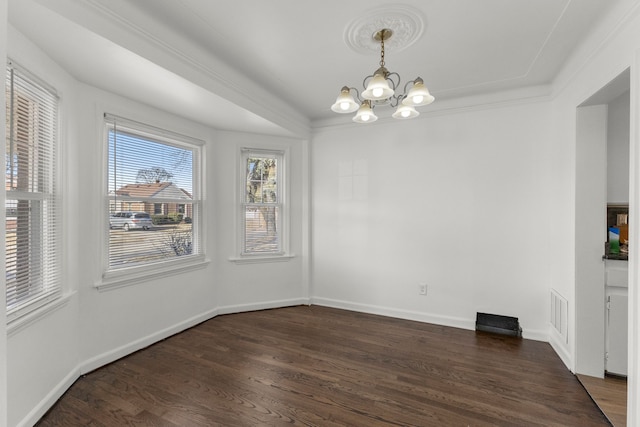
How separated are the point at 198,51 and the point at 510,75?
2.90 metres

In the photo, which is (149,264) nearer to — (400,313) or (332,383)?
(332,383)

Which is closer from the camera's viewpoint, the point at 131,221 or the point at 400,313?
the point at 131,221

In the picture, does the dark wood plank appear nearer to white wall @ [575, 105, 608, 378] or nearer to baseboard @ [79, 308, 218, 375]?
white wall @ [575, 105, 608, 378]

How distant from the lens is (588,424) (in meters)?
1.85

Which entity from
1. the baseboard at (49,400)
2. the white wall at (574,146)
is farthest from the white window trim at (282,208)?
the white wall at (574,146)

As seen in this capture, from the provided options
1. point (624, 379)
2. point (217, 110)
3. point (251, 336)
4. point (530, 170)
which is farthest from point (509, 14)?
point (251, 336)

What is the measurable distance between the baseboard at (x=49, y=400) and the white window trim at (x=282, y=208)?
1.86 m

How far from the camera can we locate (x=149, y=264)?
2951 mm

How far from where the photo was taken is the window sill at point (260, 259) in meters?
3.86

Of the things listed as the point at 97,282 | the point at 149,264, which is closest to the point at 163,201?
the point at 149,264

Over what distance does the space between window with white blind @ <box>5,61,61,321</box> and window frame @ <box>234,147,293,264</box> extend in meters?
1.91

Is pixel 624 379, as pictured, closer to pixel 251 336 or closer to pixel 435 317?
pixel 435 317

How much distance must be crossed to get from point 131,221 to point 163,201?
384mm

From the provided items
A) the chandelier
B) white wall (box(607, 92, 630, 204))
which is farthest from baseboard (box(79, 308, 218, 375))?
white wall (box(607, 92, 630, 204))
